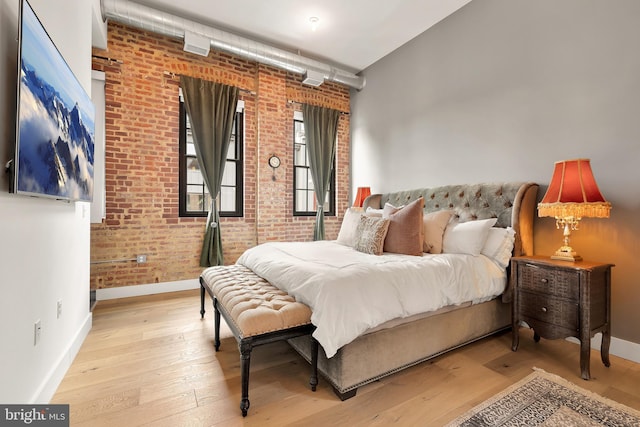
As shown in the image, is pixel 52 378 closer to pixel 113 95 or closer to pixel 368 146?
pixel 113 95

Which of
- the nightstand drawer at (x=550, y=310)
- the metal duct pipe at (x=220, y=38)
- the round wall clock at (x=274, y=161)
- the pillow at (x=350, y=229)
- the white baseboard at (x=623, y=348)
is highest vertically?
the metal duct pipe at (x=220, y=38)

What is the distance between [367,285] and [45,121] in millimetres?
1895

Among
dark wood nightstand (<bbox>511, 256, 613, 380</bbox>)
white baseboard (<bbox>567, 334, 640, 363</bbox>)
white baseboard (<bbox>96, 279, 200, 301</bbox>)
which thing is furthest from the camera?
white baseboard (<bbox>96, 279, 200, 301</bbox>)

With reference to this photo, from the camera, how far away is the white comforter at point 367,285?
64.7 inches

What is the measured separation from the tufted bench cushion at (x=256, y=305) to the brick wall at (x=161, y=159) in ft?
6.05

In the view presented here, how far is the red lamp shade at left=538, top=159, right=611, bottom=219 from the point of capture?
2.00 m

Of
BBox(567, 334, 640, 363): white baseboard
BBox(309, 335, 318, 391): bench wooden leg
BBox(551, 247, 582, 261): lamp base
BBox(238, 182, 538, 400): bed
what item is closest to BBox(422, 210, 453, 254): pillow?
BBox(238, 182, 538, 400): bed

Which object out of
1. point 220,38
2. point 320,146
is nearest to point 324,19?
point 220,38

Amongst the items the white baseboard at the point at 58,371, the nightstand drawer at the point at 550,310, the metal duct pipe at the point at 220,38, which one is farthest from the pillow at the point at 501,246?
the metal duct pipe at the point at 220,38

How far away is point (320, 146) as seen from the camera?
4832 millimetres

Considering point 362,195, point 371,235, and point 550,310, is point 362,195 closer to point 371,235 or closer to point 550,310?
point 371,235

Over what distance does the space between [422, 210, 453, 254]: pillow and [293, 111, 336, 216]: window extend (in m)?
2.44

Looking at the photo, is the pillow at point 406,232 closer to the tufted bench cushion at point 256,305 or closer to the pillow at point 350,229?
the pillow at point 350,229

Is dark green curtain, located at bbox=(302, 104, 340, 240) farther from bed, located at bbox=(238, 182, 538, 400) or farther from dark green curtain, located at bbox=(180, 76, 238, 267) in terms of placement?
bed, located at bbox=(238, 182, 538, 400)
